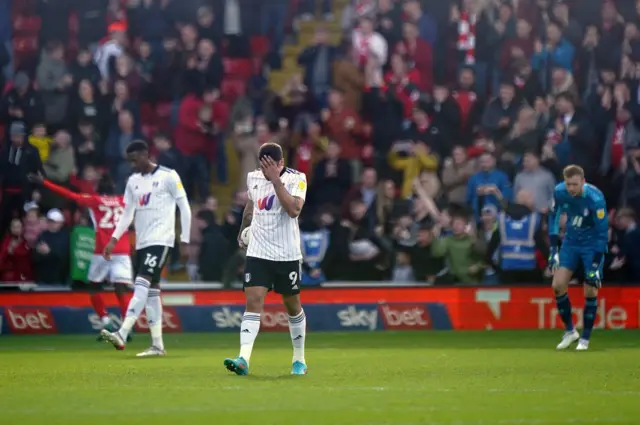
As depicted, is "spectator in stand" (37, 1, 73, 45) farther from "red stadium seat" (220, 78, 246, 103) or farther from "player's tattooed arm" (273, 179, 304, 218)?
"player's tattooed arm" (273, 179, 304, 218)

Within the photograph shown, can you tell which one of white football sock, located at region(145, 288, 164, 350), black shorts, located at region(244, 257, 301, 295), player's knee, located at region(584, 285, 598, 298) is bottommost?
white football sock, located at region(145, 288, 164, 350)

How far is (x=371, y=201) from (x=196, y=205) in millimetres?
3007

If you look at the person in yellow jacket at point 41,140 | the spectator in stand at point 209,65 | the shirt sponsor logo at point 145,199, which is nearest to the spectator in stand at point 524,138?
the spectator in stand at point 209,65

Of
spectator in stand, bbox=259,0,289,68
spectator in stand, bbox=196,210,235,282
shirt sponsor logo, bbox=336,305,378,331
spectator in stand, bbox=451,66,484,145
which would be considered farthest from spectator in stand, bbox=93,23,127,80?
shirt sponsor logo, bbox=336,305,378,331

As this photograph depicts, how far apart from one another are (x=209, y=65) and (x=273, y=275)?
481 inches

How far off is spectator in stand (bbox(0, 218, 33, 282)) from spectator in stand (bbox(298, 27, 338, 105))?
593 centimetres

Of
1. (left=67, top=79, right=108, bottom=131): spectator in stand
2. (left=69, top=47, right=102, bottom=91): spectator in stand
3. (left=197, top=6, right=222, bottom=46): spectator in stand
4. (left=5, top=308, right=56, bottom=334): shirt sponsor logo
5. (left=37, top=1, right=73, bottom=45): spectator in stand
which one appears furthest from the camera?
(left=37, top=1, right=73, bottom=45): spectator in stand

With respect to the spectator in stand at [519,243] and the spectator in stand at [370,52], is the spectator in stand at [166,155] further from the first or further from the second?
the spectator in stand at [519,243]

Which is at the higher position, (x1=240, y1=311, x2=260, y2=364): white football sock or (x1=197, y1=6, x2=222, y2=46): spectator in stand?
(x1=197, y1=6, x2=222, y2=46): spectator in stand

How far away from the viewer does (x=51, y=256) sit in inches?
864

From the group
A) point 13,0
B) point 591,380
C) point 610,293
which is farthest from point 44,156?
point 591,380

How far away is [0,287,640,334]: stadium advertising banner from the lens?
21.3m

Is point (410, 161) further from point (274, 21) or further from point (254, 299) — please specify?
point (254, 299)

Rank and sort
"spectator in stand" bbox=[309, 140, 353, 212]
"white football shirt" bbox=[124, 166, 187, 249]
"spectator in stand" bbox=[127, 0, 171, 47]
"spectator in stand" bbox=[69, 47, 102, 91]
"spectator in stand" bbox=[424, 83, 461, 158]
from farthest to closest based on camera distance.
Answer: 1. "spectator in stand" bbox=[127, 0, 171, 47]
2. "spectator in stand" bbox=[69, 47, 102, 91]
3. "spectator in stand" bbox=[424, 83, 461, 158]
4. "spectator in stand" bbox=[309, 140, 353, 212]
5. "white football shirt" bbox=[124, 166, 187, 249]
